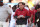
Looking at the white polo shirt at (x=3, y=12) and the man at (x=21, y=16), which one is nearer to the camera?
the white polo shirt at (x=3, y=12)

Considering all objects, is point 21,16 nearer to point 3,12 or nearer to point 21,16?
→ point 21,16

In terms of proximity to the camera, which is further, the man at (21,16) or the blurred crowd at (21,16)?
the man at (21,16)

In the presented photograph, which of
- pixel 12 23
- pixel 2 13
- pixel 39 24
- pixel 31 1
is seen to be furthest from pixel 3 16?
pixel 31 1

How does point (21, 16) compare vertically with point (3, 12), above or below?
below

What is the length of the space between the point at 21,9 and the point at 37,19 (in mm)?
482

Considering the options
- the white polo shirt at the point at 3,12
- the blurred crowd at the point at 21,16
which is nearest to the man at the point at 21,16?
the blurred crowd at the point at 21,16

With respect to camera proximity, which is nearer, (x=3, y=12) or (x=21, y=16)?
(x=3, y=12)

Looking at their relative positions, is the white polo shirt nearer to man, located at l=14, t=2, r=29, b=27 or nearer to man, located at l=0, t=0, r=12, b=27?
man, located at l=0, t=0, r=12, b=27

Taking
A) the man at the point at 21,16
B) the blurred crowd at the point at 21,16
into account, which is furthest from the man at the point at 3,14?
the man at the point at 21,16

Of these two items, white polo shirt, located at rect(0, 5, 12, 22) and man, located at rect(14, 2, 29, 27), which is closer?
white polo shirt, located at rect(0, 5, 12, 22)

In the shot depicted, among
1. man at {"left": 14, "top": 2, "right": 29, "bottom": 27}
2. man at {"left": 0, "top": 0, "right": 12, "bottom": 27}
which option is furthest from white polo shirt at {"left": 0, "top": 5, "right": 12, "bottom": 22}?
man at {"left": 14, "top": 2, "right": 29, "bottom": 27}

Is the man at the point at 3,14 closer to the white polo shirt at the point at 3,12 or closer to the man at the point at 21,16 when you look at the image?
the white polo shirt at the point at 3,12

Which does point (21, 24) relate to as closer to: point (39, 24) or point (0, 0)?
point (39, 24)

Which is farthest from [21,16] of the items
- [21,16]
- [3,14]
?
[3,14]
